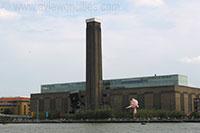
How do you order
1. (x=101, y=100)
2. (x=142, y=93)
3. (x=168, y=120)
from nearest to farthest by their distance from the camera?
(x=168, y=120)
(x=142, y=93)
(x=101, y=100)

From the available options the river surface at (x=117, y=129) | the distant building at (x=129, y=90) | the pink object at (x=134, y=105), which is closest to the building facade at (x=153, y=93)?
the distant building at (x=129, y=90)

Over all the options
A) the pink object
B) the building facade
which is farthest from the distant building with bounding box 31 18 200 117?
the pink object

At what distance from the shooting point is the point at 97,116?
18000 cm

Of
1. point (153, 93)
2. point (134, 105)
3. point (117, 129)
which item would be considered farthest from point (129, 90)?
point (117, 129)

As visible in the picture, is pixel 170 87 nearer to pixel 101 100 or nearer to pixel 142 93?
pixel 142 93

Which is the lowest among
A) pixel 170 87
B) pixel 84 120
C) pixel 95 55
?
pixel 84 120

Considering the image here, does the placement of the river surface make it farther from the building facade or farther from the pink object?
the building facade

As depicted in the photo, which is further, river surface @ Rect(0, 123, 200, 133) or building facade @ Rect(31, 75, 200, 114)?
building facade @ Rect(31, 75, 200, 114)

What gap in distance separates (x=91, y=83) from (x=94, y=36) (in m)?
19.4

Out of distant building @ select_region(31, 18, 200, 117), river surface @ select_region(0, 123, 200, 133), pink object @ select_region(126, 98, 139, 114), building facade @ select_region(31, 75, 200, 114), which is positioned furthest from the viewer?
distant building @ select_region(31, 18, 200, 117)

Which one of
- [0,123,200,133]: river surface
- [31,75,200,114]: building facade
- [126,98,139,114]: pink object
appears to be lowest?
[0,123,200,133]: river surface

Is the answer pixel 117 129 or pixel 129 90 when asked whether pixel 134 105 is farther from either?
pixel 117 129

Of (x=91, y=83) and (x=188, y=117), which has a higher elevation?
(x=91, y=83)

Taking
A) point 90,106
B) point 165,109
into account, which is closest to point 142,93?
point 165,109
